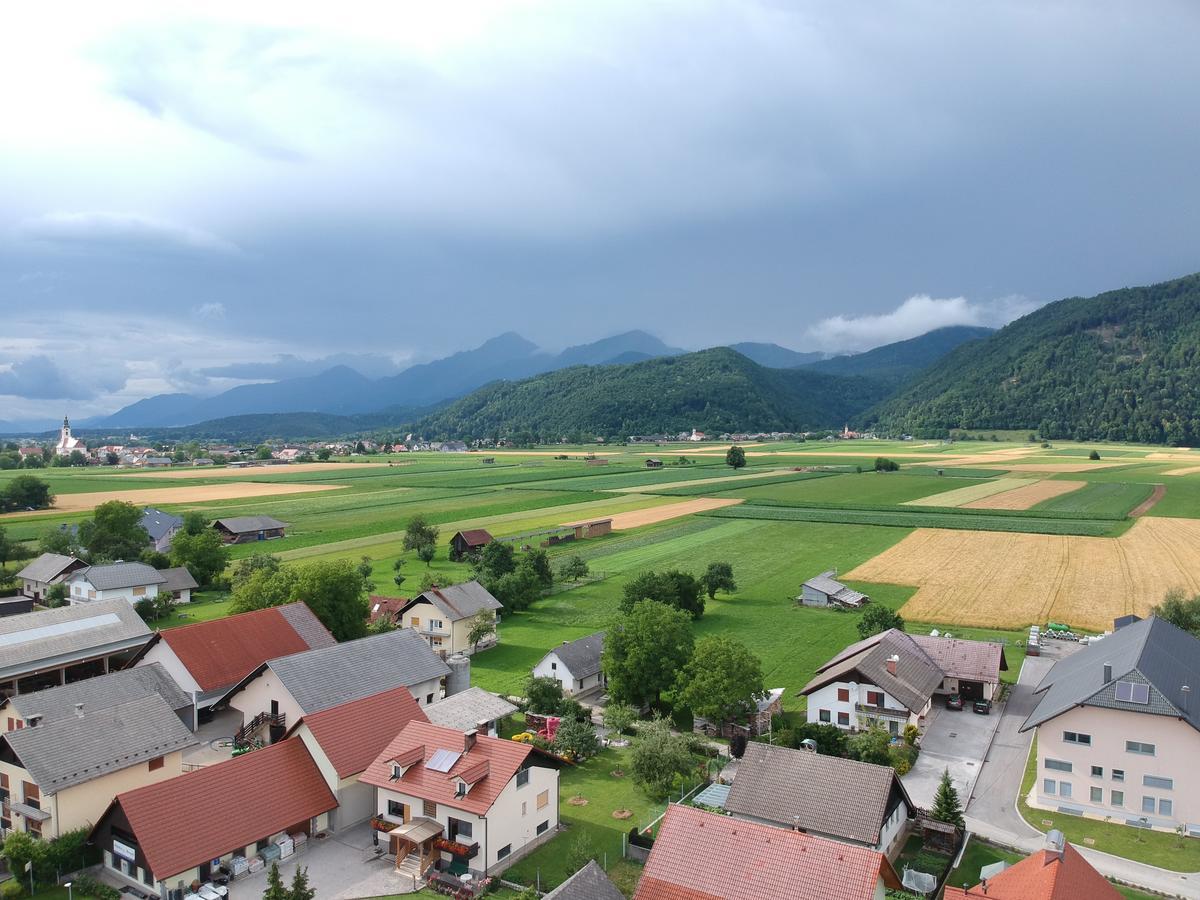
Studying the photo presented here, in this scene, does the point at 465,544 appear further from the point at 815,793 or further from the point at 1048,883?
the point at 1048,883

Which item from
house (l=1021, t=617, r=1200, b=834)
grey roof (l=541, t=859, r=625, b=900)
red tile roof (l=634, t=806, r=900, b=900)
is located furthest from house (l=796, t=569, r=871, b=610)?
grey roof (l=541, t=859, r=625, b=900)

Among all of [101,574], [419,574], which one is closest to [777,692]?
[419,574]

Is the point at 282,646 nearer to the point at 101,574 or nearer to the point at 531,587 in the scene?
the point at 531,587

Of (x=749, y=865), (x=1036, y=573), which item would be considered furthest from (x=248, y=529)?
(x=1036, y=573)

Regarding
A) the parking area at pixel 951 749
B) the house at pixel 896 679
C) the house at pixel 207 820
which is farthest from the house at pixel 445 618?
the parking area at pixel 951 749

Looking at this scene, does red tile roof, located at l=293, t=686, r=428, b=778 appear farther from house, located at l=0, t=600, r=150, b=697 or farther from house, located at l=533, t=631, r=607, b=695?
house, located at l=0, t=600, r=150, b=697

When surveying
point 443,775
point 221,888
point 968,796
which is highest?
point 443,775
